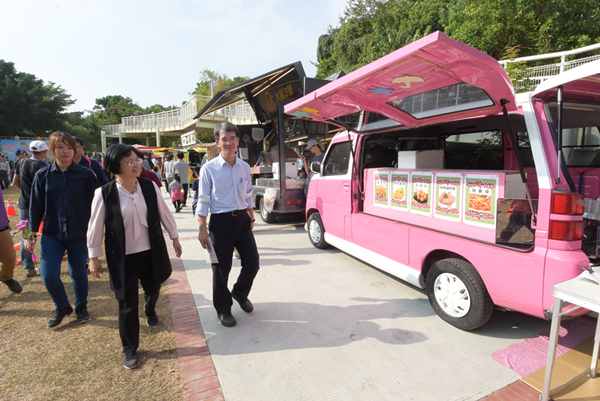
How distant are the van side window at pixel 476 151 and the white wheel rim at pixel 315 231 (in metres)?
2.23

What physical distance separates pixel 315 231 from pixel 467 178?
9.81 ft

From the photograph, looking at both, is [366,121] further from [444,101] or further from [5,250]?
[5,250]

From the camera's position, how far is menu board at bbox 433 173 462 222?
2.89 metres

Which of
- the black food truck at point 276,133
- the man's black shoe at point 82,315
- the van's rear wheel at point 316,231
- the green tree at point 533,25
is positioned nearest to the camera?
the man's black shoe at point 82,315

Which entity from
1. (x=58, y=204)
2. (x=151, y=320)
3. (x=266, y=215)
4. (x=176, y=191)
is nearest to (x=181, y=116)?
(x=176, y=191)

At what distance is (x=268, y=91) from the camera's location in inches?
351

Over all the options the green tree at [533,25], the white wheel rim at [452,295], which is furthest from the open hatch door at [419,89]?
the green tree at [533,25]

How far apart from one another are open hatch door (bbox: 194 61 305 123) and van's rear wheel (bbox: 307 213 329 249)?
361 centimetres

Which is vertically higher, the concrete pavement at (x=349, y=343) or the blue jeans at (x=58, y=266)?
the blue jeans at (x=58, y=266)

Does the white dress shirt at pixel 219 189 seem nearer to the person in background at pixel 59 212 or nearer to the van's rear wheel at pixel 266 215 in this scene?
the person in background at pixel 59 212

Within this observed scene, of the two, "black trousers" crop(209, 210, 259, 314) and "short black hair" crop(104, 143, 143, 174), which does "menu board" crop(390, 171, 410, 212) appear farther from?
"short black hair" crop(104, 143, 143, 174)

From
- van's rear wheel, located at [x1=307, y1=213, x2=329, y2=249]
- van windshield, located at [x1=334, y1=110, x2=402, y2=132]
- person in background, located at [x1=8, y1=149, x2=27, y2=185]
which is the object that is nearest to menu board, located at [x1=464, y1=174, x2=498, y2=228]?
van windshield, located at [x1=334, y1=110, x2=402, y2=132]

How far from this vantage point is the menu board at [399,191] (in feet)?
11.4

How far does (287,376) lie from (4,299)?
3.67 meters
